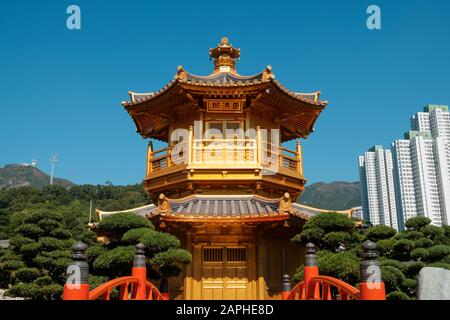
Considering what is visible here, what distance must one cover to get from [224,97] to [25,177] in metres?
197

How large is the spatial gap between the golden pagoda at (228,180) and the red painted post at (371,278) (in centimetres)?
675

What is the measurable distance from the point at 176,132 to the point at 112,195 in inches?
3165

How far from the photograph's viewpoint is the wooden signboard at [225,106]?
14.6 meters

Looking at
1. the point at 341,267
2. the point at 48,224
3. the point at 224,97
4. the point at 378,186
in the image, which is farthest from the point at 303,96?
the point at 378,186

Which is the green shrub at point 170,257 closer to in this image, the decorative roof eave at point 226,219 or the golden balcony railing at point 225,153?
the decorative roof eave at point 226,219

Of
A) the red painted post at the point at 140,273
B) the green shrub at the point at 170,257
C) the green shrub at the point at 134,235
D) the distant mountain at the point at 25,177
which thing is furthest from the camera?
the distant mountain at the point at 25,177

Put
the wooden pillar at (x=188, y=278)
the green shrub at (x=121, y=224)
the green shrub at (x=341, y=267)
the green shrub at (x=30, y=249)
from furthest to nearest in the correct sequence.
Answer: the green shrub at (x=30, y=249)
the wooden pillar at (x=188, y=278)
the green shrub at (x=121, y=224)
the green shrub at (x=341, y=267)

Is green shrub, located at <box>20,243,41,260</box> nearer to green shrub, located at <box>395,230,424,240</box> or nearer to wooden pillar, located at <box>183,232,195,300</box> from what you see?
wooden pillar, located at <box>183,232,195,300</box>

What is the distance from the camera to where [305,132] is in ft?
58.4

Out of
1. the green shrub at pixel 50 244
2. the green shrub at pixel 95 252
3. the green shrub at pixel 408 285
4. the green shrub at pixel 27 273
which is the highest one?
the green shrub at pixel 50 244

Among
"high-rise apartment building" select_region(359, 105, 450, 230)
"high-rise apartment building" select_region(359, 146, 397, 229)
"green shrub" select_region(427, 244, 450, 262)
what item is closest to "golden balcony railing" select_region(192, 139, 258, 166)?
"green shrub" select_region(427, 244, 450, 262)

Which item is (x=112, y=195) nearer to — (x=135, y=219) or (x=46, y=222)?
(x=46, y=222)

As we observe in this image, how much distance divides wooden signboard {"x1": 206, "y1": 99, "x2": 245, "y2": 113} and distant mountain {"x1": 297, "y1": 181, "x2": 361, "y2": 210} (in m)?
150

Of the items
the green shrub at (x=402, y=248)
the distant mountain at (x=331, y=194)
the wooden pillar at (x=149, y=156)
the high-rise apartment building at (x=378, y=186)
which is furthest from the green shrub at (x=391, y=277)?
the distant mountain at (x=331, y=194)
